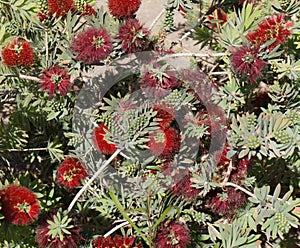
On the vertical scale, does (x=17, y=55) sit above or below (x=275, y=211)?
above

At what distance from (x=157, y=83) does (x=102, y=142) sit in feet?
0.76

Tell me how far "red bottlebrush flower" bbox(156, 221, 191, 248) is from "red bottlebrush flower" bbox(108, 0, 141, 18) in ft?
2.02

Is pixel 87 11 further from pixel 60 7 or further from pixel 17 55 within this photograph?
pixel 17 55

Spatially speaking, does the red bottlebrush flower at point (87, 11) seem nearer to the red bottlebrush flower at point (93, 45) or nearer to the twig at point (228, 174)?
the red bottlebrush flower at point (93, 45)

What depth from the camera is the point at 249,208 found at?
5.87 feet

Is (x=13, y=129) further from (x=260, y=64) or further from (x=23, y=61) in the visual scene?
(x=260, y=64)

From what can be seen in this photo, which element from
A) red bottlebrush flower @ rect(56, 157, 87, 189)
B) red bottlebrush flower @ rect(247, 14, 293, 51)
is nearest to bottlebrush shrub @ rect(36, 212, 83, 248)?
red bottlebrush flower @ rect(56, 157, 87, 189)

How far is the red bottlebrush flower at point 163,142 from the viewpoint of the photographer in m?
1.57

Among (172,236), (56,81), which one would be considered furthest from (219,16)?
(172,236)

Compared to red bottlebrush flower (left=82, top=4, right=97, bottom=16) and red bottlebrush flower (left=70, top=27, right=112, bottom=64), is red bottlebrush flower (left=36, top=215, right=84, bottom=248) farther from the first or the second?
red bottlebrush flower (left=82, top=4, right=97, bottom=16)

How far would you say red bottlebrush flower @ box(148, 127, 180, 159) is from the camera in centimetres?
157

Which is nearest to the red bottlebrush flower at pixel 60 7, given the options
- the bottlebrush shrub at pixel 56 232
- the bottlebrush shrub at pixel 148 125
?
the bottlebrush shrub at pixel 148 125

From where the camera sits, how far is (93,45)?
150 centimetres

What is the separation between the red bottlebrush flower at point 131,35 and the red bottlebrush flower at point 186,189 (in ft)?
1.36
